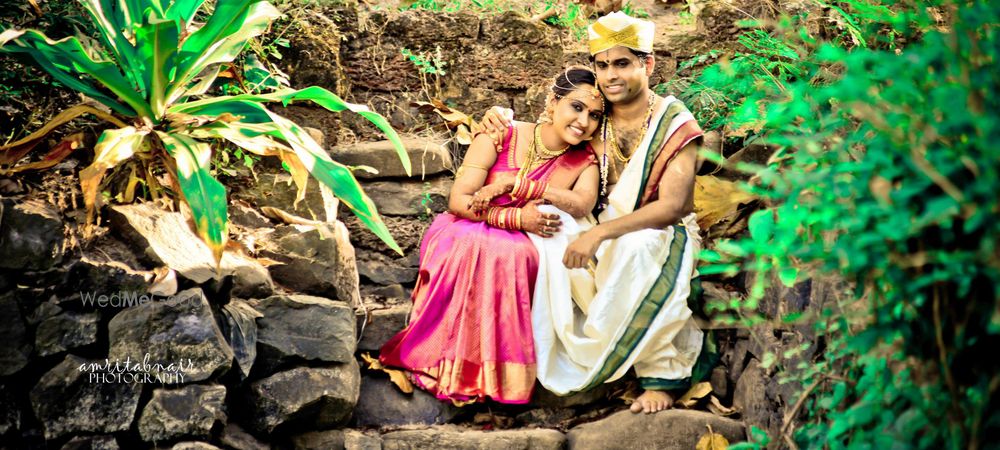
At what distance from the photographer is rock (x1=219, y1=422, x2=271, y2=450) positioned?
3326mm

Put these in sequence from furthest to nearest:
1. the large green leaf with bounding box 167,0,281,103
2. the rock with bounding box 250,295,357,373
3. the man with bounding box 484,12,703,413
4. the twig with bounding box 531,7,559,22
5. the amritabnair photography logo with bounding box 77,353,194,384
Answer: the twig with bounding box 531,7,559,22
the man with bounding box 484,12,703,413
the rock with bounding box 250,295,357,373
the large green leaf with bounding box 167,0,281,103
the amritabnair photography logo with bounding box 77,353,194,384

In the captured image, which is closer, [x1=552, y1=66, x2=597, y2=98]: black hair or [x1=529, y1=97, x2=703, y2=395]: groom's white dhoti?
[x1=529, y1=97, x2=703, y2=395]: groom's white dhoti

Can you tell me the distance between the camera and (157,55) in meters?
3.27

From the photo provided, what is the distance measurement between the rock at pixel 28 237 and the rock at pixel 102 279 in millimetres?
78

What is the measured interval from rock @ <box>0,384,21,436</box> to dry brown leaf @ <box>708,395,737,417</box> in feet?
8.43

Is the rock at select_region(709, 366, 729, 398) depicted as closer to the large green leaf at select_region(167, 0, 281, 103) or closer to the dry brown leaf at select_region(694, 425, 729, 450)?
the dry brown leaf at select_region(694, 425, 729, 450)

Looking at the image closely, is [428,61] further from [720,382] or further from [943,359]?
[943,359]

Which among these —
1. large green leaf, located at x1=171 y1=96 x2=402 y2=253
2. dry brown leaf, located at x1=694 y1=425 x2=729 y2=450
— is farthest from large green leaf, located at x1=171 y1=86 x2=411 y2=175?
dry brown leaf, located at x1=694 y1=425 x2=729 y2=450

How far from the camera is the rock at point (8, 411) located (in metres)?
3.02

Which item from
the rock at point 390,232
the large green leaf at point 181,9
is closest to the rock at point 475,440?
the rock at point 390,232

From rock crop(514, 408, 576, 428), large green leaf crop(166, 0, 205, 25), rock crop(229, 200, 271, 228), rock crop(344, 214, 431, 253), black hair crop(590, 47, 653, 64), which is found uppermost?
large green leaf crop(166, 0, 205, 25)

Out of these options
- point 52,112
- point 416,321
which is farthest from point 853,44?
point 52,112

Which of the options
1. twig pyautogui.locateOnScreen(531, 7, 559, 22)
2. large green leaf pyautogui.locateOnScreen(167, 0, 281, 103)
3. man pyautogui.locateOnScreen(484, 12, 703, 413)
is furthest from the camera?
twig pyautogui.locateOnScreen(531, 7, 559, 22)

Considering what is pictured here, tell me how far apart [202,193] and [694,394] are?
2.09 m
